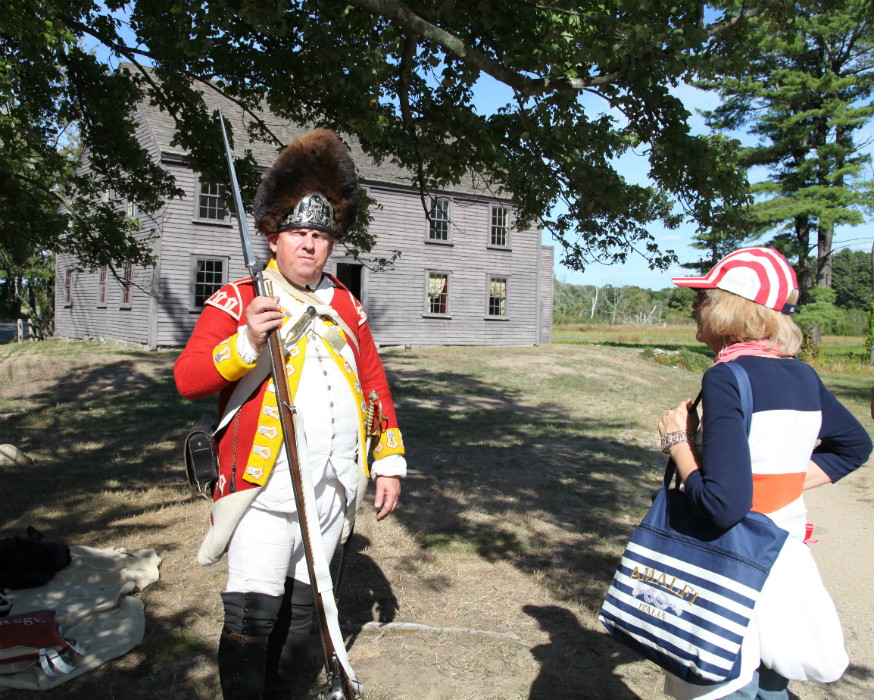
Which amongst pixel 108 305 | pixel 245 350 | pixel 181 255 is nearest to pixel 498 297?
pixel 181 255

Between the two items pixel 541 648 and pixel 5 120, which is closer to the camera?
pixel 541 648

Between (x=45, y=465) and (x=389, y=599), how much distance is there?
487 cm

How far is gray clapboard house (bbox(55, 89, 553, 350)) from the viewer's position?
18.5 metres

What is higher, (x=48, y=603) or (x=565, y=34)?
(x=565, y=34)

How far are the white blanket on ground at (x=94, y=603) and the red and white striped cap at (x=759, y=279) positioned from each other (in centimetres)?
334

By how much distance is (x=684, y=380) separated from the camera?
64.1 feet

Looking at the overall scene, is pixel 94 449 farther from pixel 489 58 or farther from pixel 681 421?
pixel 681 421

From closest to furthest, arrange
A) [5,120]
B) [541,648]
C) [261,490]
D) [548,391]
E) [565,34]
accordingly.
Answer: [261,490]
[541,648]
[565,34]
[5,120]
[548,391]

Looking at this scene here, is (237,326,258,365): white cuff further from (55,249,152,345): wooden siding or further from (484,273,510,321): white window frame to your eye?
(484,273,510,321): white window frame

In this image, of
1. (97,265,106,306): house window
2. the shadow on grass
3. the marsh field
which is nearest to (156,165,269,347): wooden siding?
(97,265,106,306): house window

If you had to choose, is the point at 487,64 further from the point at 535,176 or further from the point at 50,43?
the point at 50,43

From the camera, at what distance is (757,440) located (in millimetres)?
1925

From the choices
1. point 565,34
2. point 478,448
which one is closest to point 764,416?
point 565,34

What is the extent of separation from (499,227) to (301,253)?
73.1ft
